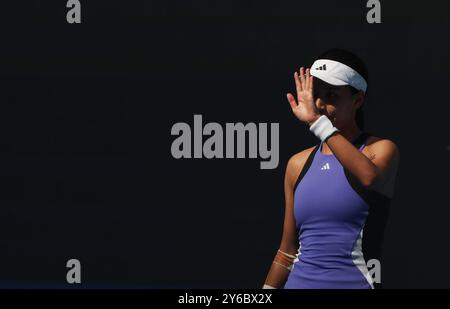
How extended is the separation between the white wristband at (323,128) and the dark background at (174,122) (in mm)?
2363

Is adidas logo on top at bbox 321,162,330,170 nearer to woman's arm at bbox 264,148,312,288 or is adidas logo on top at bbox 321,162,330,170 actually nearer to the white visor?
woman's arm at bbox 264,148,312,288

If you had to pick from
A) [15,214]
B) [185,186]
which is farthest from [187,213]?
[15,214]

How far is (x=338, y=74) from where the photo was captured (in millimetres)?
3803

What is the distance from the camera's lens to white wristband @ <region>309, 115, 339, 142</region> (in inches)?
143

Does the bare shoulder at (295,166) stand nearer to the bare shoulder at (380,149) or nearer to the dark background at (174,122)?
the bare shoulder at (380,149)

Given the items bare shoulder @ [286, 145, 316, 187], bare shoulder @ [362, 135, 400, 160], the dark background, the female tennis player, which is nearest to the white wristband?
the female tennis player

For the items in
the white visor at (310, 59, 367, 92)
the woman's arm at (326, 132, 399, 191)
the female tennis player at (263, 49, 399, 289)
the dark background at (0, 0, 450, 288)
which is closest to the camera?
the woman's arm at (326, 132, 399, 191)

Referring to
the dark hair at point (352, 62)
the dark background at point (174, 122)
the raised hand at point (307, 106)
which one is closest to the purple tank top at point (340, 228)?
the dark hair at point (352, 62)

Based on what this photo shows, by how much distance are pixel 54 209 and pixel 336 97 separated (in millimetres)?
2977

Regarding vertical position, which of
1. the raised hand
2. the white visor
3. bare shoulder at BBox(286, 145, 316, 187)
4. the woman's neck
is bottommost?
bare shoulder at BBox(286, 145, 316, 187)

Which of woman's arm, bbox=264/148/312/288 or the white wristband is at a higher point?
the white wristband

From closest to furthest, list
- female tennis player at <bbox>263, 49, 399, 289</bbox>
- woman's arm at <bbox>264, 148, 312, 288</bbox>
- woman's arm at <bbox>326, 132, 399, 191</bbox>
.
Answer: woman's arm at <bbox>326, 132, 399, 191</bbox>
female tennis player at <bbox>263, 49, 399, 289</bbox>
woman's arm at <bbox>264, 148, 312, 288</bbox>
